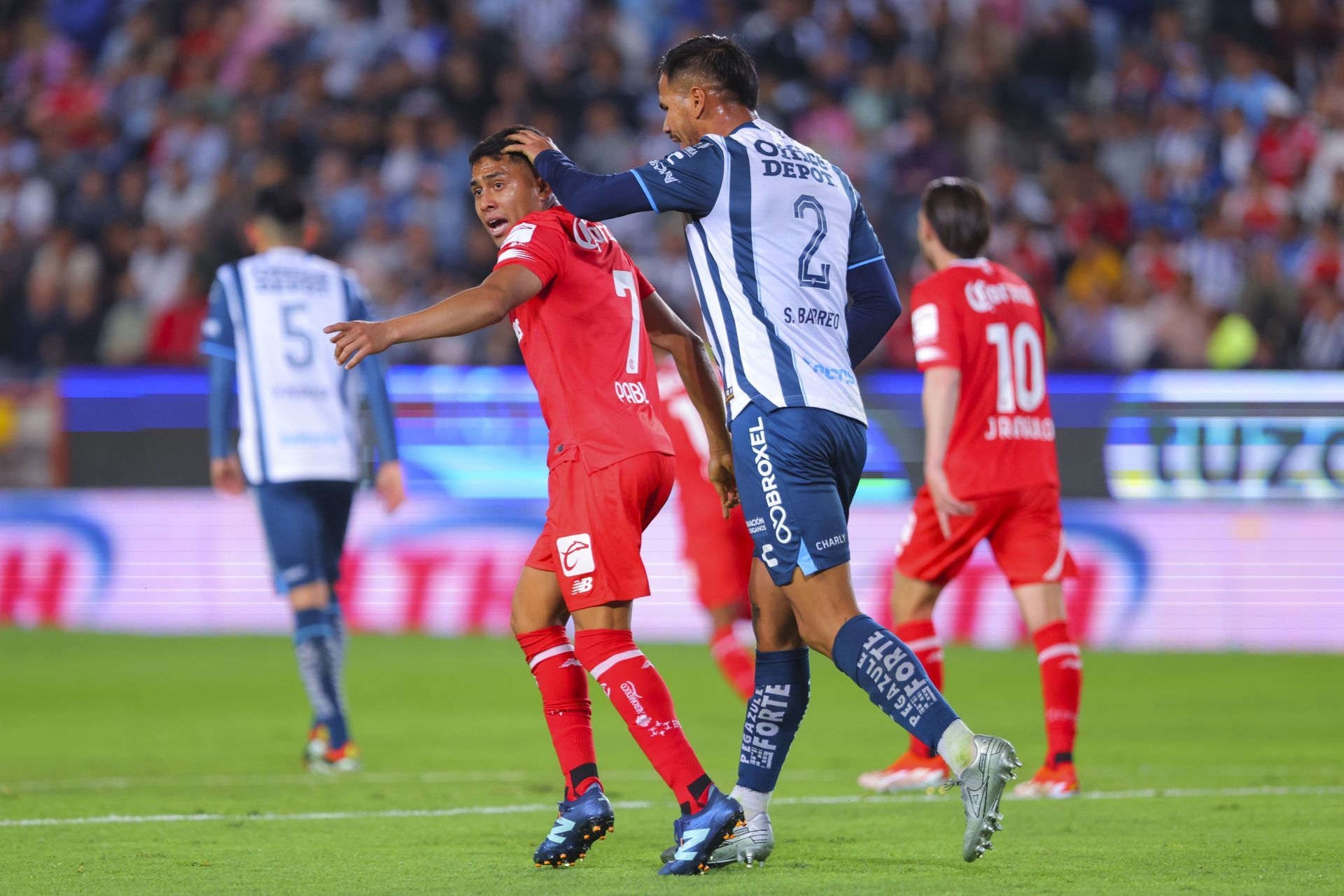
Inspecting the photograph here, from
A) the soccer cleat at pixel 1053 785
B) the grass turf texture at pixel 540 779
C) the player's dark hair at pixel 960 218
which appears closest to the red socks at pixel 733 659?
the grass turf texture at pixel 540 779

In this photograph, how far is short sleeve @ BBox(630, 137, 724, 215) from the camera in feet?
15.1

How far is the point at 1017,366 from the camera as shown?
682 cm

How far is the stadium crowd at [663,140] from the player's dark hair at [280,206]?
19.2ft

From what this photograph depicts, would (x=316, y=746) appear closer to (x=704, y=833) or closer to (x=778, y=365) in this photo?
(x=704, y=833)

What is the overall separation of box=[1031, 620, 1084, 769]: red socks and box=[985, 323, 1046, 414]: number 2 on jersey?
2.85 feet

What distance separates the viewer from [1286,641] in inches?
477

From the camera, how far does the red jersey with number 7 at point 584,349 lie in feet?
16.3

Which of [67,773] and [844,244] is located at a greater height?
[844,244]

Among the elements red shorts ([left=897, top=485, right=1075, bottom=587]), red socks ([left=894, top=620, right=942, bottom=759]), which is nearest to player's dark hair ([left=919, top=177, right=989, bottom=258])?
red shorts ([left=897, top=485, right=1075, bottom=587])

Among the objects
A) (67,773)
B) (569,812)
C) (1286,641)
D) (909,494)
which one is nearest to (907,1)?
(909,494)

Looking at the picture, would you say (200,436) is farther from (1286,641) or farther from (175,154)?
(1286,641)

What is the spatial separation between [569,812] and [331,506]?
3.22 metres

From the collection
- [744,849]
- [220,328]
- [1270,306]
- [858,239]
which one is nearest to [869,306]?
[858,239]

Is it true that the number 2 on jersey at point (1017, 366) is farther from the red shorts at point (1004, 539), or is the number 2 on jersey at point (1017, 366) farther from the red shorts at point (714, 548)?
the red shorts at point (714, 548)
